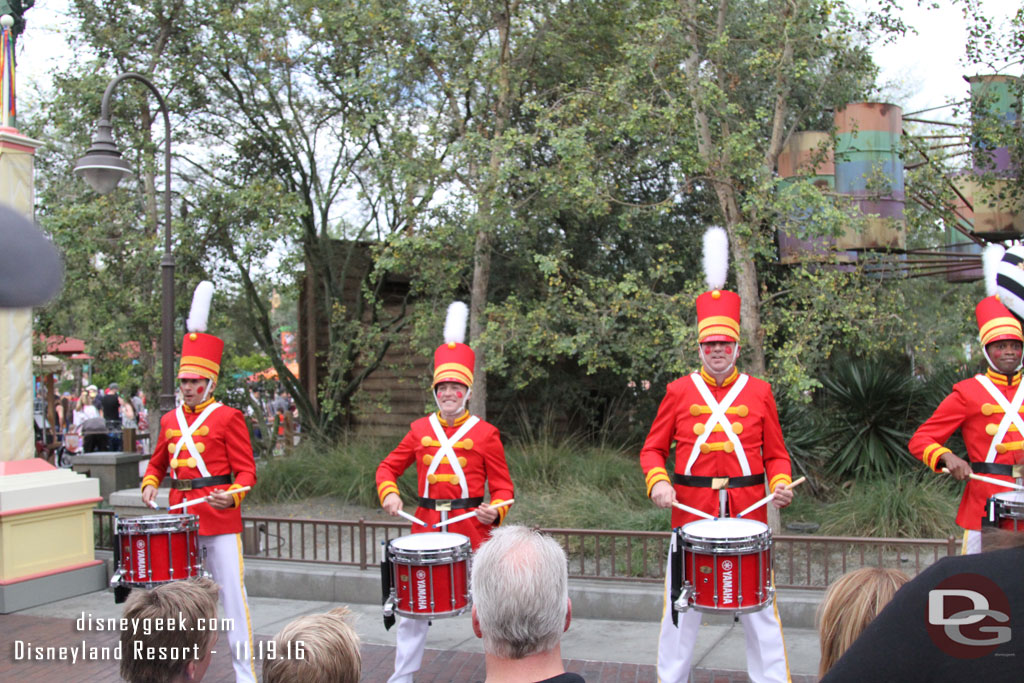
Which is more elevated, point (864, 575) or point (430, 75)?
point (430, 75)

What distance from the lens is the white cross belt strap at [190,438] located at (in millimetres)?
5758

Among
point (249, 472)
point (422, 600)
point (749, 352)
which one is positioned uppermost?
point (749, 352)

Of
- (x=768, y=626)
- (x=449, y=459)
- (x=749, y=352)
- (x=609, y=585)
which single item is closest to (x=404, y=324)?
(x=749, y=352)

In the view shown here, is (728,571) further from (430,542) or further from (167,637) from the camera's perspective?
(167,637)

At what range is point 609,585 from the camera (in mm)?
7230

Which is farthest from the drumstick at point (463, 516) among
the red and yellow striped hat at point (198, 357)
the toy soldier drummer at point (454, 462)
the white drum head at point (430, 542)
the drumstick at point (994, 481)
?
the drumstick at point (994, 481)

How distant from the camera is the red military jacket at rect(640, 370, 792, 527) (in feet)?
16.4

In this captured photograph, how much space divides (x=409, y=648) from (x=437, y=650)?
1.48 m

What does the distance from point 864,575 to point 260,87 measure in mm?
13503

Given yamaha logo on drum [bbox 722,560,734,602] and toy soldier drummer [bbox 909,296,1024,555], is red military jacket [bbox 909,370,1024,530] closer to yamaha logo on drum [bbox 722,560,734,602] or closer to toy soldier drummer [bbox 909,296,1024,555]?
toy soldier drummer [bbox 909,296,1024,555]

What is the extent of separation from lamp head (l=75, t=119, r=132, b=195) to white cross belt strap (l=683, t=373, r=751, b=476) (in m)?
6.54

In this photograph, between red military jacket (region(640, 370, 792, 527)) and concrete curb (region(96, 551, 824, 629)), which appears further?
concrete curb (region(96, 551, 824, 629))

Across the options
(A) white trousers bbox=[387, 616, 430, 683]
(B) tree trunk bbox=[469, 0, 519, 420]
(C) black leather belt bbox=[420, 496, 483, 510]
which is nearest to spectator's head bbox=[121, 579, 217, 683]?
(A) white trousers bbox=[387, 616, 430, 683]

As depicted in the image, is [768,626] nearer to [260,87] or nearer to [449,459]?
[449,459]
